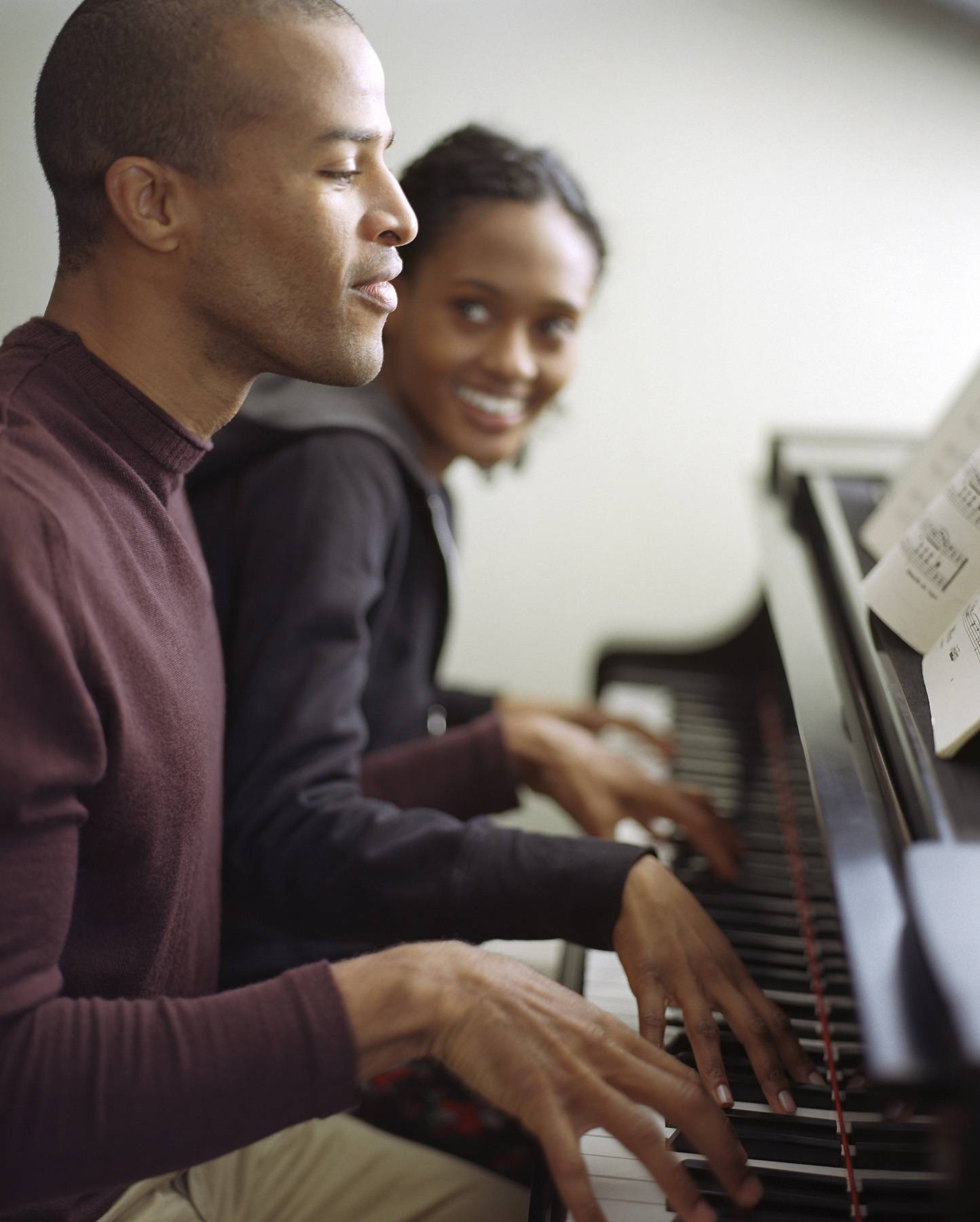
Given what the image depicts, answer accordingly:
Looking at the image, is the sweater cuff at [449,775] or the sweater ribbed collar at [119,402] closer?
the sweater ribbed collar at [119,402]

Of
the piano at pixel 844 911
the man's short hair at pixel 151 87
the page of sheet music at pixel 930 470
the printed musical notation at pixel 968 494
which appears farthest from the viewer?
the page of sheet music at pixel 930 470

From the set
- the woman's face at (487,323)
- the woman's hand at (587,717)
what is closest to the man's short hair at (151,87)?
the woman's face at (487,323)

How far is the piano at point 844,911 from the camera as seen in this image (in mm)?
586

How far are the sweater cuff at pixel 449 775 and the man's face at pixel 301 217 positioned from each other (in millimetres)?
547

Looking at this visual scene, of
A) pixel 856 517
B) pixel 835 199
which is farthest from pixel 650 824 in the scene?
pixel 835 199

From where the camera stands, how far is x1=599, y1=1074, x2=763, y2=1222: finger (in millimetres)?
664

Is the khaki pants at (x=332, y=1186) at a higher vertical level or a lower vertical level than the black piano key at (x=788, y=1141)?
lower

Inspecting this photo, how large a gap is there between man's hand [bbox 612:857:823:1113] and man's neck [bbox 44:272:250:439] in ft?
1.65

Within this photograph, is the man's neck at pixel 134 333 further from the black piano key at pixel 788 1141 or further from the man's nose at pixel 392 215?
the black piano key at pixel 788 1141

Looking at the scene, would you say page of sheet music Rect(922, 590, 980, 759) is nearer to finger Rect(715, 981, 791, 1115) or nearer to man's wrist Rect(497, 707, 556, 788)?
finger Rect(715, 981, 791, 1115)

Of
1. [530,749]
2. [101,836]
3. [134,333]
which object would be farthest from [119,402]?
[530,749]

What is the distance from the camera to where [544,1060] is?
0.69 m

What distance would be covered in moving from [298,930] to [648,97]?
1879 millimetres

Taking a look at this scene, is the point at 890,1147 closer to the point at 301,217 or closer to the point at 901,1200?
the point at 901,1200
